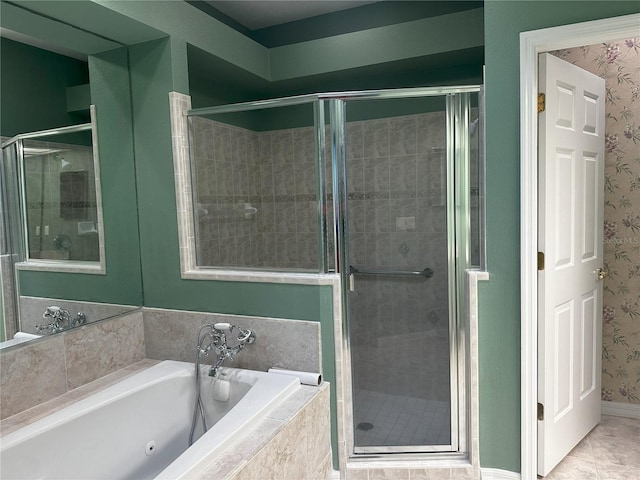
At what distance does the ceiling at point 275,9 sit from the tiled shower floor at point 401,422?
250cm

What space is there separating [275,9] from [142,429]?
272 centimetres

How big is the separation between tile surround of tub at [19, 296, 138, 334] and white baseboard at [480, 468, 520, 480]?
2039 millimetres

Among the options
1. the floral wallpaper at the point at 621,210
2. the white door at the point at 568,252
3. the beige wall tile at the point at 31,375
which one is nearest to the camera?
the beige wall tile at the point at 31,375

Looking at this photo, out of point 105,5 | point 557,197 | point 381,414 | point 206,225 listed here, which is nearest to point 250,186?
point 206,225

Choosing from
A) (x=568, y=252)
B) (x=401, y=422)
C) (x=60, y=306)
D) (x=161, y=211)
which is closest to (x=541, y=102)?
(x=568, y=252)

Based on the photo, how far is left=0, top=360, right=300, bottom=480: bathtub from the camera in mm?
1663

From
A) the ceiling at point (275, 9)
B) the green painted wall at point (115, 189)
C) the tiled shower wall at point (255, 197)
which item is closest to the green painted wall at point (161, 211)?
the green painted wall at point (115, 189)

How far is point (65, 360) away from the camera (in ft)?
7.00

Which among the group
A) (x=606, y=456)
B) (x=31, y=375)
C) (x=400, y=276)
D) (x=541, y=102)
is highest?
(x=541, y=102)

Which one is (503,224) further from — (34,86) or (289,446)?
(34,86)

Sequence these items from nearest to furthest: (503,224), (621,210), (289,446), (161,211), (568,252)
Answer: (289,446) → (503,224) → (568,252) → (161,211) → (621,210)

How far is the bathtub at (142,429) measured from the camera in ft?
5.46

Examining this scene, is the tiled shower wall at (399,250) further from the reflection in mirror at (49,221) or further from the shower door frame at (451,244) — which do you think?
the reflection in mirror at (49,221)

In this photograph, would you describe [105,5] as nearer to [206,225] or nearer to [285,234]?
[206,225]
